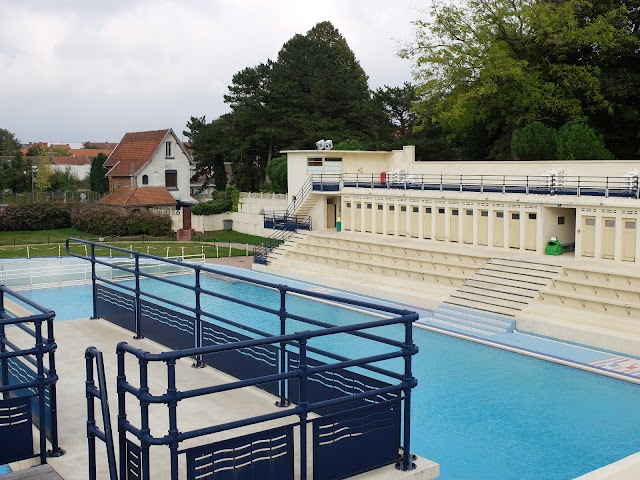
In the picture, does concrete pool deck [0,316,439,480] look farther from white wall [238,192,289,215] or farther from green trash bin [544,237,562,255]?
white wall [238,192,289,215]

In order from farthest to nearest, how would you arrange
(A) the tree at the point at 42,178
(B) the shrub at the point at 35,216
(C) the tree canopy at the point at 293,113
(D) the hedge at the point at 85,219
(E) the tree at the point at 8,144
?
(E) the tree at the point at 8,144 → (A) the tree at the point at 42,178 → (C) the tree canopy at the point at 293,113 → (B) the shrub at the point at 35,216 → (D) the hedge at the point at 85,219

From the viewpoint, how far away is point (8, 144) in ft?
368

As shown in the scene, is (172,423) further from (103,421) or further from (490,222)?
(490,222)

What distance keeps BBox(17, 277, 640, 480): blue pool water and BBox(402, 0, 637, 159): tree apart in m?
21.0

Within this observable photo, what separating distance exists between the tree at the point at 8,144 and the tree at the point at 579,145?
9062 centimetres

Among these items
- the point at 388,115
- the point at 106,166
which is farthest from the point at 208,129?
the point at 388,115

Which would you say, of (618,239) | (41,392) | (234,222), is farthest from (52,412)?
(234,222)

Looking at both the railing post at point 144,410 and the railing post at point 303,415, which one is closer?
the railing post at point 144,410

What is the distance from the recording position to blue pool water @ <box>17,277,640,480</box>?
44.9 ft

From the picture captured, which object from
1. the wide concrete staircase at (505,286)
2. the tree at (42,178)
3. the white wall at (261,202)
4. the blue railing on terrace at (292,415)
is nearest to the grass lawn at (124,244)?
the white wall at (261,202)

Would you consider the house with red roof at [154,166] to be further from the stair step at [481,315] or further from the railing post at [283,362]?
the railing post at [283,362]

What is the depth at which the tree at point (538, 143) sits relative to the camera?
120 ft

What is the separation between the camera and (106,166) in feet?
202

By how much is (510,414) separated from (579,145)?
2192 centimetres
